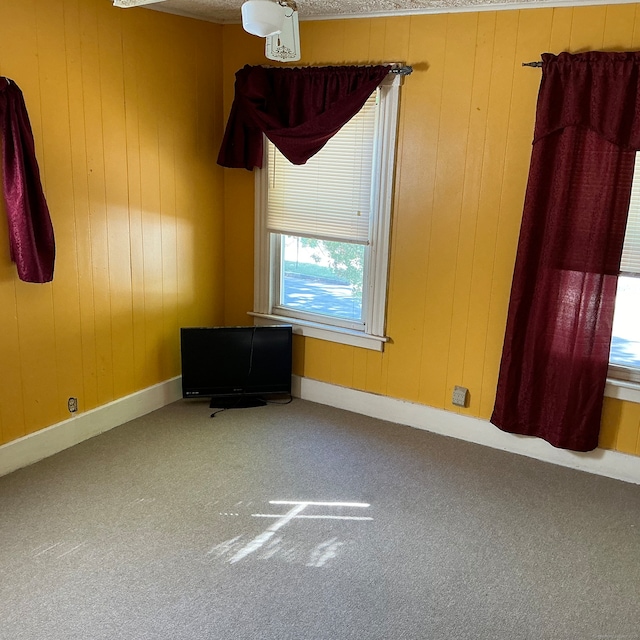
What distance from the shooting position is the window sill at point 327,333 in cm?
405

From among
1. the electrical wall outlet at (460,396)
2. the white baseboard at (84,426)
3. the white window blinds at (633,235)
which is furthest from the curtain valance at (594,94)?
the white baseboard at (84,426)

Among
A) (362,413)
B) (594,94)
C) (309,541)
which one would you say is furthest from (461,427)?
(594,94)

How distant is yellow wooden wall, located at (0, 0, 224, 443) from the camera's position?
10.5 feet

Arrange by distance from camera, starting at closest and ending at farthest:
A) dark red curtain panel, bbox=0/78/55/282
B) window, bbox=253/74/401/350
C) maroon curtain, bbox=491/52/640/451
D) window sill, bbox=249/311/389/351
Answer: dark red curtain panel, bbox=0/78/55/282
maroon curtain, bbox=491/52/640/451
window, bbox=253/74/401/350
window sill, bbox=249/311/389/351

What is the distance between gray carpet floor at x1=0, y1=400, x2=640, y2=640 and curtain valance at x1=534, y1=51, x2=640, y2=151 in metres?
1.77

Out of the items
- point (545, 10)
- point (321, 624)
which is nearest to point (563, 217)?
point (545, 10)

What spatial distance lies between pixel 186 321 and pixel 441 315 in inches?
65.3

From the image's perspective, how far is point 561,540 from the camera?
2885mm

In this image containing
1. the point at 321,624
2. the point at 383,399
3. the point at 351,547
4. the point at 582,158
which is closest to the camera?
the point at 321,624

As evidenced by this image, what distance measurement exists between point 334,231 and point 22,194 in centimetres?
178

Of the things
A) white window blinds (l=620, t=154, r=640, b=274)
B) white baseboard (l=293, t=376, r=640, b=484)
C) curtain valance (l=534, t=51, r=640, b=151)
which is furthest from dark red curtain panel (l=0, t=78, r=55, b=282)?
white window blinds (l=620, t=154, r=640, b=274)

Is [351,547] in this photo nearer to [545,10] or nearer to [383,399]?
[383,399]

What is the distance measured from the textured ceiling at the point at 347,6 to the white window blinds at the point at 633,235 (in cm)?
86

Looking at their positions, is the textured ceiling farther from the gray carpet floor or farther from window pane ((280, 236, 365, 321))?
the gray carpet floor
